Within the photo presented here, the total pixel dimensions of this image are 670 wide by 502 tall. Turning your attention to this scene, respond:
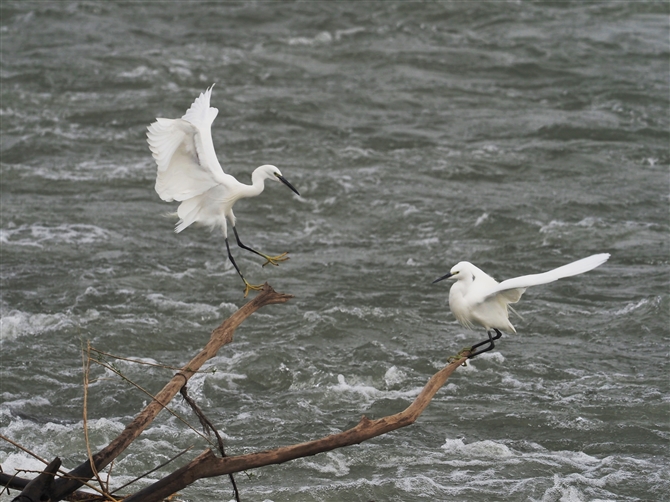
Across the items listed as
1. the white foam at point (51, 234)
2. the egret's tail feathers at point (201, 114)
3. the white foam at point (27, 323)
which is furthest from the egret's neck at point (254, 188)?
the white foam at point (51, 234)

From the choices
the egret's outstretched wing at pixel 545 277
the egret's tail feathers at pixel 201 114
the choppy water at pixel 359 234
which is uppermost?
the egret's tail feathers at pixel 201 114

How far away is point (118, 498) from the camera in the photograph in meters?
3.88

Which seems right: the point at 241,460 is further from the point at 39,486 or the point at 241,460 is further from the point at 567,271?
the point at 567,271

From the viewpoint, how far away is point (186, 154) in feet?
18.7

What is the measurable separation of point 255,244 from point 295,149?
8.16ft

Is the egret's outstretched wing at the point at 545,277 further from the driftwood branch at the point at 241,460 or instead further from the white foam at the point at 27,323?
the white foam at the point at 27,323

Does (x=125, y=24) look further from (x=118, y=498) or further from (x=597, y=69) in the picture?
(x=118, y=498)

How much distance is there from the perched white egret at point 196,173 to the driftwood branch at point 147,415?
4.17 ft

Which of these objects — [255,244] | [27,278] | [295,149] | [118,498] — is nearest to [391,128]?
[295,149]

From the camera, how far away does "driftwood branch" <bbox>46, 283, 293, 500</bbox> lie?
3.68 metres

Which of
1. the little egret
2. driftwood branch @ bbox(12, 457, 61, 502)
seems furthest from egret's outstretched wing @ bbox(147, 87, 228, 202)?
driftwood branch @ bbox(12, 457, 61, 502)

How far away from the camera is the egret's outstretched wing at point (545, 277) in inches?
163

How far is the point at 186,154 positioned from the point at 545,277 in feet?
7.93

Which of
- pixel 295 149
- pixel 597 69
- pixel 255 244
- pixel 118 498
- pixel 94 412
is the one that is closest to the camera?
pixel 118 498
